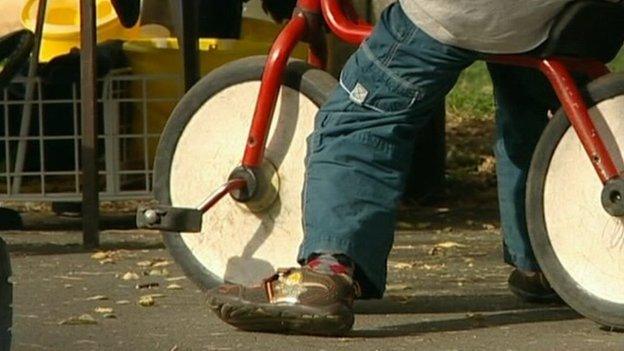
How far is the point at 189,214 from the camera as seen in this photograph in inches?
191

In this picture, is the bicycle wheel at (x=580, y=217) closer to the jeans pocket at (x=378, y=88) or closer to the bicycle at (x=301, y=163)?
the bicycle at (x=301, y=163)

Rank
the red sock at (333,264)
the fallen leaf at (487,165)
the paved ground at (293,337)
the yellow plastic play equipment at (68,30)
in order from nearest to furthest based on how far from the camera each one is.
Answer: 1. the paved ground at (293,337)
2. the red sock at (333,264)
3. the yellow plastic play equipment at (68,30)
4. the fallen leaf at (487,165)

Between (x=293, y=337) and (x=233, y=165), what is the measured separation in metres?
0.68

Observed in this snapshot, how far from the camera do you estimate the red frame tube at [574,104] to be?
4.38 metres

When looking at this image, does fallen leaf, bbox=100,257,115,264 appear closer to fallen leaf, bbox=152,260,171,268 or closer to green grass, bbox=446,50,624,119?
fallen leaf, bbox=152,260,171,268

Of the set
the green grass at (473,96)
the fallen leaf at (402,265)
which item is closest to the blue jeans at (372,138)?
the fallen leaf at (402,265)

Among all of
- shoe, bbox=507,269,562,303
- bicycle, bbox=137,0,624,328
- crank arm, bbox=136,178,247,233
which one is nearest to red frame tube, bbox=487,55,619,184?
bicycle, bbox=137,0,624,328

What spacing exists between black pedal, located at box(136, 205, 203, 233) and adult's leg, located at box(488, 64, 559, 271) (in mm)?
826

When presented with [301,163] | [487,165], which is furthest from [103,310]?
[487,165]

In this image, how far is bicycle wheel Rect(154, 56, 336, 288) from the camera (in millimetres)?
4867

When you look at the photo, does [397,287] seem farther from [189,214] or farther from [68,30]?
[68,30]

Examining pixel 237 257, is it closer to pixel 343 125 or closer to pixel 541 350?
pixel 343 125

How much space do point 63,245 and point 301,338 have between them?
227 centimetres

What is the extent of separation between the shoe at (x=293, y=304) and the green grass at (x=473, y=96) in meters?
6.75
